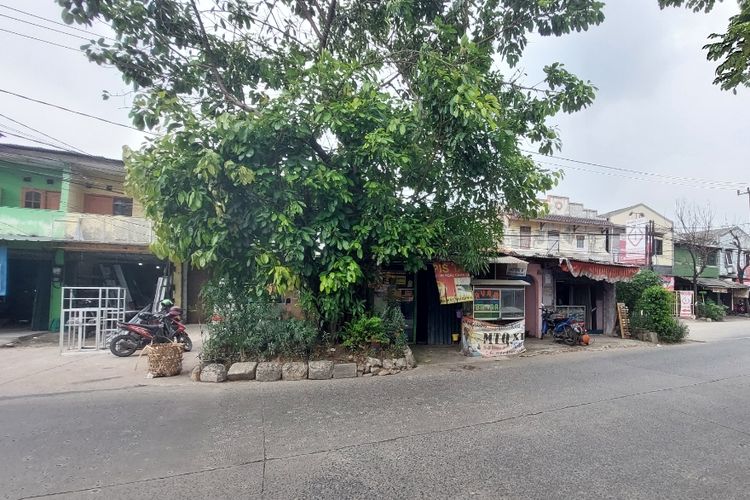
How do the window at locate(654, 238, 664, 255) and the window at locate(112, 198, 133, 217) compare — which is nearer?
the window at locate(112, 198, 133, 217)

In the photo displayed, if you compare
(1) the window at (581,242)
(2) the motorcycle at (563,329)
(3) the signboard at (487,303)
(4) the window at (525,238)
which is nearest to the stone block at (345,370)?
(3) the signboard at (487,303)

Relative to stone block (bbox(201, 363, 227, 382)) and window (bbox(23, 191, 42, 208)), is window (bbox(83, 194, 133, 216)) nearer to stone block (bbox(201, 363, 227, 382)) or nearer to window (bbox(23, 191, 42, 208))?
window (bbox(23, 191, 42, 208))

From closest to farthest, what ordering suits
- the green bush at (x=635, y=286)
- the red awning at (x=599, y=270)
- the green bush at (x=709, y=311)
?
the red awning at (x=599, y=270) → the green bush at (x=635, y=286) → the green bush at (x=709, y=311)

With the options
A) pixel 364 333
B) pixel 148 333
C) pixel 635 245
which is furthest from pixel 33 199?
pixel 635 245

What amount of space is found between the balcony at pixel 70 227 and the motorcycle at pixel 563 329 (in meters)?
13.5

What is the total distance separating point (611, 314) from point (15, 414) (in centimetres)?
1563

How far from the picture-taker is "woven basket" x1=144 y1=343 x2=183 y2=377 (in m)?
7.26

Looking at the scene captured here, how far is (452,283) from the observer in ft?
29.7

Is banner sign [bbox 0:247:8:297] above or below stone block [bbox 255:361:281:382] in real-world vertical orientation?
above

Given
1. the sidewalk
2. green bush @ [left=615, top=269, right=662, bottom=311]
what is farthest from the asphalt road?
green bush @ [left=615, top=269, right=662, bottom=311]

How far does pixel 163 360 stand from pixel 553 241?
2400 cm

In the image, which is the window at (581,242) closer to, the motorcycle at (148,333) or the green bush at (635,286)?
the green bush at (635,286)

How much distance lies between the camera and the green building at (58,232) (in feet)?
42.2

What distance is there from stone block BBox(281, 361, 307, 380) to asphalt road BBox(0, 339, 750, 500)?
0.26 meters
